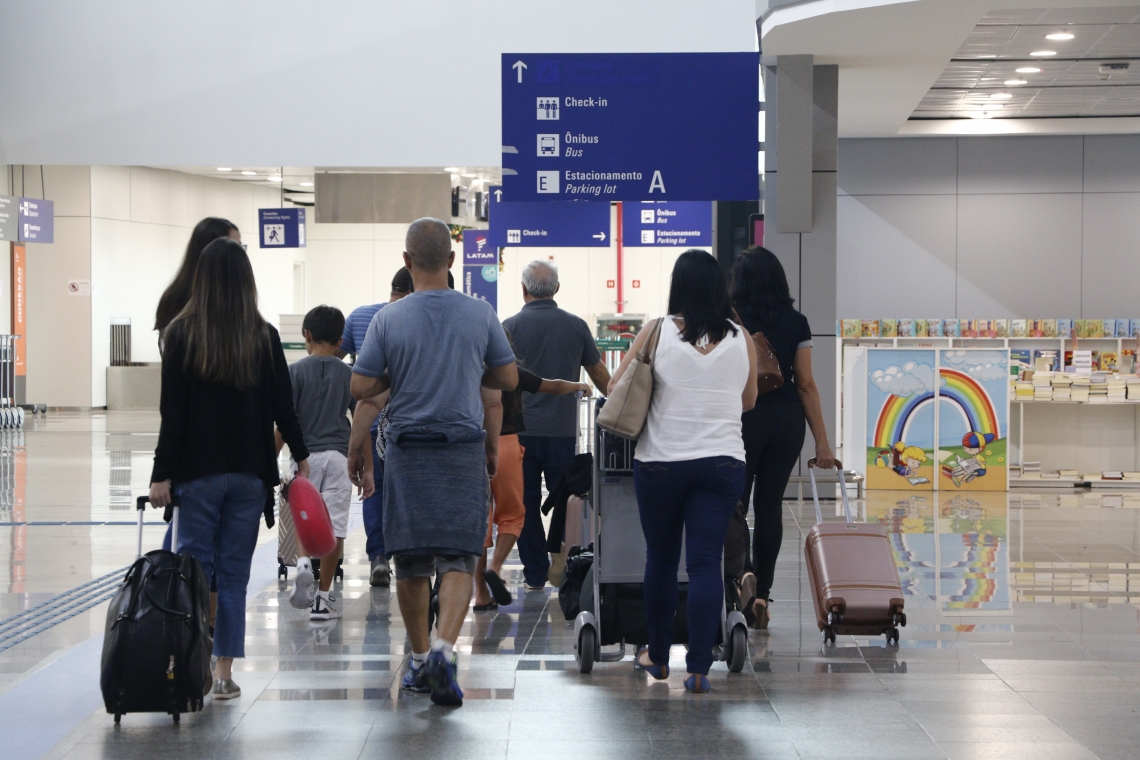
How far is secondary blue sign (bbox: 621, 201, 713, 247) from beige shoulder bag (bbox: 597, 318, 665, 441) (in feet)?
46.1

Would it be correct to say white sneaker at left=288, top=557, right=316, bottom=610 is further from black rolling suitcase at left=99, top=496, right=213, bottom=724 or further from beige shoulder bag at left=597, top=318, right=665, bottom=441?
beige shoulder bag at left=597, top=318, right=665, bottom=441

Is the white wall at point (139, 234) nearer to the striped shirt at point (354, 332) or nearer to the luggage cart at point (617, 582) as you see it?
the striped shirt at point (354, 332)

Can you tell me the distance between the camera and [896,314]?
1402 cm

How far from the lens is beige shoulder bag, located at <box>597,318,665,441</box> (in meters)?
4.10

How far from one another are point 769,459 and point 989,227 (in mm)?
9718

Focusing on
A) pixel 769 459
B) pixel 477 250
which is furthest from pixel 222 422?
pixel 477 250

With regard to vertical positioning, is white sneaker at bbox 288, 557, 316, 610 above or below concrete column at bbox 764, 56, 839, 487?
below

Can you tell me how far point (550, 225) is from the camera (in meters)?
17.3

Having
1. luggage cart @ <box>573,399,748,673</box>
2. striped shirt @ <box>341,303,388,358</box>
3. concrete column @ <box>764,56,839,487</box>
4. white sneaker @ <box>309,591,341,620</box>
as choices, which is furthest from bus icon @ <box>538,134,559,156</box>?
luggage cart @ <box>573,399,748,673</box>

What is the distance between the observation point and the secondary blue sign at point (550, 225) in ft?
55.4

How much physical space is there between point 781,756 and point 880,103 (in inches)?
355

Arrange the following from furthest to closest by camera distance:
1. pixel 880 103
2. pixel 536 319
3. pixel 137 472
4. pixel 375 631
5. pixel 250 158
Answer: pixel 250 158 < pixel 137 472 < pixel 880 103 < pixel 536 319 < pixel 375 631

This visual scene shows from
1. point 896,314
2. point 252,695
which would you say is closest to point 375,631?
point 252,695

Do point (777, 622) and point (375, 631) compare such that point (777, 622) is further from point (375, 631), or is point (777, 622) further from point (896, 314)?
point (896, 314)
